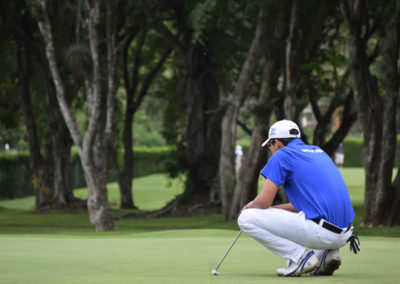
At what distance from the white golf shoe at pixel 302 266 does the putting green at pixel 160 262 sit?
10 cm

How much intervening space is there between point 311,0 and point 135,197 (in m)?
25.7

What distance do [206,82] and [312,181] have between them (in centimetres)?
2256

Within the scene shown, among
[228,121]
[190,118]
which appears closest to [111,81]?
[228,121]

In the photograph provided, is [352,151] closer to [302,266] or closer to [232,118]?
[232,118]

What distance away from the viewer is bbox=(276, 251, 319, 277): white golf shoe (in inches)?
313

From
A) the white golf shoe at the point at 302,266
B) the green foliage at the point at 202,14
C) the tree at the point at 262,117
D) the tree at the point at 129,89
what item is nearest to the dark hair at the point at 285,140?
the white golf shoe at the point at 302,266

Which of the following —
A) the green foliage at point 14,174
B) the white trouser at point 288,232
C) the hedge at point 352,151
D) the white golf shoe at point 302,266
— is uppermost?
the white trouser at point 288,232

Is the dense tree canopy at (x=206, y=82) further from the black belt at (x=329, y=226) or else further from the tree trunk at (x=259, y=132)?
the black belt at (x=329, y=226)

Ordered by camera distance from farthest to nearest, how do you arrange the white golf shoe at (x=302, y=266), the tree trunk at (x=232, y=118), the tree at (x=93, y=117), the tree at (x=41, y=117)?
1. the tree at (x=41, y=117)
2. the tree trunk at (x=232, y=118)
3. the tree at (x=93, y=117)
4. the white golf shoe at (x=302, y=266)

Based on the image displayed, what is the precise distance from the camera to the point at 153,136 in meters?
87.4

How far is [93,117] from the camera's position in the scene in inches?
890

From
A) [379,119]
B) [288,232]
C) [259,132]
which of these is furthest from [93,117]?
[288,232]

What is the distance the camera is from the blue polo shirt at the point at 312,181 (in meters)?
8.06

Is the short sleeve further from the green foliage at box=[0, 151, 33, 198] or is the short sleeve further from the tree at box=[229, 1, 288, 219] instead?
the green foliage at box=[0, 151, 33, 198]
